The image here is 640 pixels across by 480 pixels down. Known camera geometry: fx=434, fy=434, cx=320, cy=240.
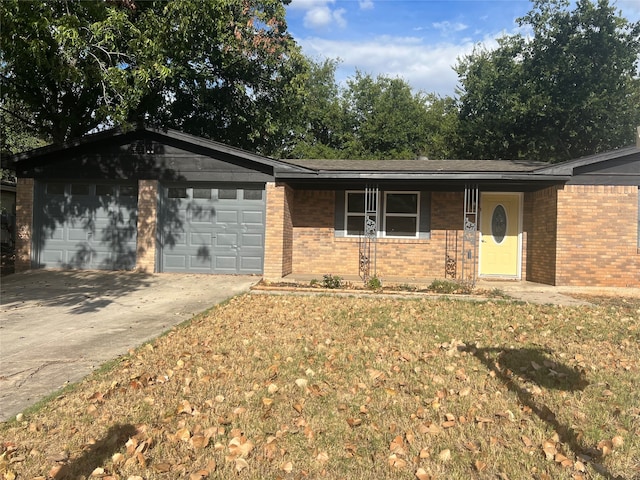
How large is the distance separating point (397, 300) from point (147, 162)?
7235 millimetres

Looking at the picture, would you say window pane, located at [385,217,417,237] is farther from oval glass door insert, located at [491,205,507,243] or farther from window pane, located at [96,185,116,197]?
window pane, located at [96,185,116,197]

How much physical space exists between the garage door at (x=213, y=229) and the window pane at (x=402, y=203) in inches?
136

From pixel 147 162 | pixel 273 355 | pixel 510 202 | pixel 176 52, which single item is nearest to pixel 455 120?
pixel 510 202

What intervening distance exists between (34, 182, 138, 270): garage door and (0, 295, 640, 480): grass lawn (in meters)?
6.54

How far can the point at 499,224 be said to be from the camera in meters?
11.6

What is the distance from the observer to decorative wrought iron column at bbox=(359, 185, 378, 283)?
1070 cm

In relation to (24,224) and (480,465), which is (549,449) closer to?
(480,465)

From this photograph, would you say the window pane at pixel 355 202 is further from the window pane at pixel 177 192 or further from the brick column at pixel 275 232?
the window pane at pixel 177 192

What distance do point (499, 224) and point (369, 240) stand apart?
11.6 ft

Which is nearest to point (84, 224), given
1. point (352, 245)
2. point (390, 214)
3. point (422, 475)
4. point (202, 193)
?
point (202, 193)

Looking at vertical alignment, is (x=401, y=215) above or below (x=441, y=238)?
above

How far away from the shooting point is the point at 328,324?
6258 millimetres

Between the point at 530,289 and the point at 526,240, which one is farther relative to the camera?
the point at 526,240

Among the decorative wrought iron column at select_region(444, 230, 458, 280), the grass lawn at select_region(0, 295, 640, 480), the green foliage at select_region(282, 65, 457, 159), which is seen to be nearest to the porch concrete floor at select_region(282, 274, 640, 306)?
the decorative wrought iron column at select_region(444, 230, 458, 280)
